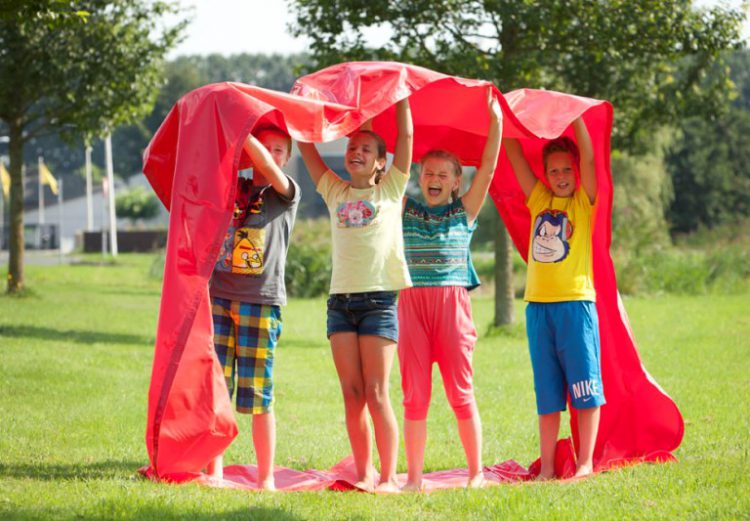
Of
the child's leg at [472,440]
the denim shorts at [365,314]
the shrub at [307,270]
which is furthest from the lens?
the shrub at [307,270]

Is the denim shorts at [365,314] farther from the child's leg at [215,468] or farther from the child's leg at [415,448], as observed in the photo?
the child's leg at [215,468]

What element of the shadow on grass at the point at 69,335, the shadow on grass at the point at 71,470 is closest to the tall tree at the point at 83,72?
the shadow on grass at the point at 69,335

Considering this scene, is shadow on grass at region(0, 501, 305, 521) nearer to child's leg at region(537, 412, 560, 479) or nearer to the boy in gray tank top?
the boy in gray tank top

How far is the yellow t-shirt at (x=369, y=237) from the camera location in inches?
231

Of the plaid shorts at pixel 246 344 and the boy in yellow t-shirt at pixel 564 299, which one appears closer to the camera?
the plaid shorts at pixel 246 344

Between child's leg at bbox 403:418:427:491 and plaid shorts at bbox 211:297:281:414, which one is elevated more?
plaid shorts at bbox 211:297:281:414

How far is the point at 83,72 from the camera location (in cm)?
1967

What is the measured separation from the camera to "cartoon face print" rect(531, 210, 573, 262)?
6.68 metres

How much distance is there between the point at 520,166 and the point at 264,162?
196cm

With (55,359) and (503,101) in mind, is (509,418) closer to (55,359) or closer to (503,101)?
(503,101)

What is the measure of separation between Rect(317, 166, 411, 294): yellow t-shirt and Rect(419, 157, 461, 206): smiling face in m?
0.27

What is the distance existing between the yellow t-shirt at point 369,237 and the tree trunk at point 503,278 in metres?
9.86

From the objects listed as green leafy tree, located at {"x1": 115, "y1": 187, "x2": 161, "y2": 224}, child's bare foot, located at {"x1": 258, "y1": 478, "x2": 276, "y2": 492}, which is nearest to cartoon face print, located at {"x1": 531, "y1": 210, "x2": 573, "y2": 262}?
child's bare foot, located at {"x1": 258, "y1": 478, "x2": 276, "y2": 492}

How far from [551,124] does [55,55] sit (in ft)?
49.0
